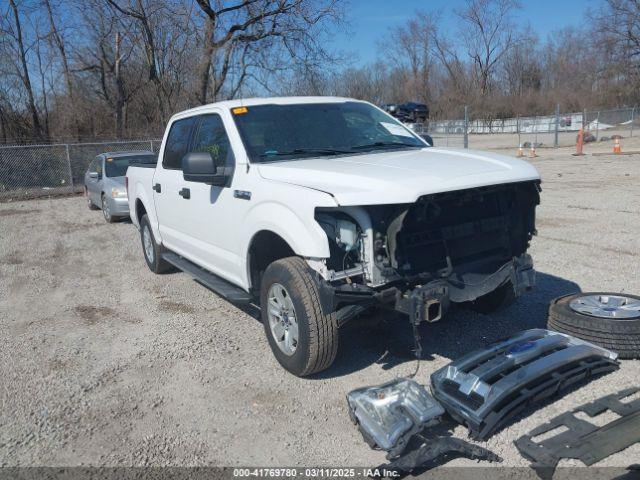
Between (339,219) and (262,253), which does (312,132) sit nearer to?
(262,253)

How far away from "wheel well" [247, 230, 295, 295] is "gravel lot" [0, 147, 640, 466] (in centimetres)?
64

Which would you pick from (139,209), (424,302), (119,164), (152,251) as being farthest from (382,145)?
(119,164)

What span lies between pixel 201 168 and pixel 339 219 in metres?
1.37

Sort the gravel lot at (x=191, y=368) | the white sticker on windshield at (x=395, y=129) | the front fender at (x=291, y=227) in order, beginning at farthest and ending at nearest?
the white sticker on windshield at (x=395, y=129)
the front fender at (x=291, y=227)
the gravel lot at (x=191, y=368)

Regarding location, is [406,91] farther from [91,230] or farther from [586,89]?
[91,230]

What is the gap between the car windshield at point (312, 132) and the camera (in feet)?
15.6

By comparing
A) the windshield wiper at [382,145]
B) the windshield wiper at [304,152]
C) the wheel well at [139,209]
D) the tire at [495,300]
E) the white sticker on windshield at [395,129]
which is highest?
the white sticker on windshield at [395,129]

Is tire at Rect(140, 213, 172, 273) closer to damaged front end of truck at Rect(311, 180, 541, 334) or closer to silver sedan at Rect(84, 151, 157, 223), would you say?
damaged front end of truck at Rect(311, 180, 541, 334)

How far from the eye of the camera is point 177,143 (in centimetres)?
616

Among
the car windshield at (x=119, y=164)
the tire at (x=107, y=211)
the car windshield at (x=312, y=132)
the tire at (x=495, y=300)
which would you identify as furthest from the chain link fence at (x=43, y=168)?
the tire at (x=495, y=300)

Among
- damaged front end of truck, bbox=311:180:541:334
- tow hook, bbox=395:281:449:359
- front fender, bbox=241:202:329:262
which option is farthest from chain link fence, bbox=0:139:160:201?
tow hook, bbox=395:281:449:359

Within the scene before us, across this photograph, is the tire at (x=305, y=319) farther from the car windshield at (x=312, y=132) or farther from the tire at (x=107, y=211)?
the tire at (x=107, y=211)

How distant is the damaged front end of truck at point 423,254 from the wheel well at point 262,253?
744 millimetres

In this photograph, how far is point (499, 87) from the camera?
242 ft
